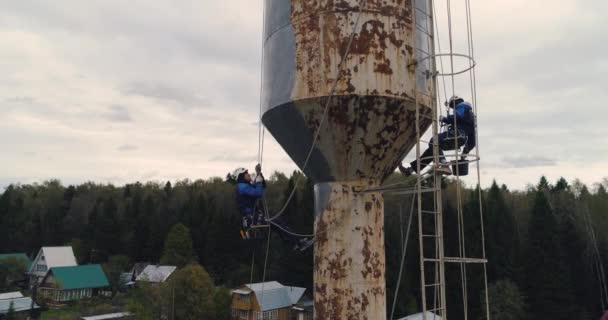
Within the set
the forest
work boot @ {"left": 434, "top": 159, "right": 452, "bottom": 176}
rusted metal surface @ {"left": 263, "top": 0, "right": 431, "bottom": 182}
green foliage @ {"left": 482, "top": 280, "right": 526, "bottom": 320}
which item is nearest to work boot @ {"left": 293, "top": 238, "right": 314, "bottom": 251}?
rusted metal surface @ {"left": 263, "top": 0, "right": 431, "bottom": 182}

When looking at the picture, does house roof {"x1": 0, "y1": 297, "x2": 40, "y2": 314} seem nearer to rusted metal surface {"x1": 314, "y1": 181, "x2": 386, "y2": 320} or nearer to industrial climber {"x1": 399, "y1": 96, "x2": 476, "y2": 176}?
rusted metal surface {"x1": 314, "y1": 181, "x2": 386, "y2": 320}

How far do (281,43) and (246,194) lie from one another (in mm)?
2902

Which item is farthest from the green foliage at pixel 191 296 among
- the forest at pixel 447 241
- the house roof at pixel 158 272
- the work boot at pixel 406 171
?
the work boot at pixel 406 171

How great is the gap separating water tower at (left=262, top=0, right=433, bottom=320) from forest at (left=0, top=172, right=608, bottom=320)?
13038mm

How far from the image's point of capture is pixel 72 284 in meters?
56.3

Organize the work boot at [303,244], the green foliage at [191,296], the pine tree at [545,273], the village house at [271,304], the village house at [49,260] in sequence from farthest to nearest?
1. the village house at [49,260]
2. the village house at [271,304]
3. the green foliage at [191,296]
4. the pine tree at [545,273]
5. the work boot at [303,244]

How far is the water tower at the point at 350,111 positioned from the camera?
6934mm

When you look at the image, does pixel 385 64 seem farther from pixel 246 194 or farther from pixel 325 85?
pixel 246 194

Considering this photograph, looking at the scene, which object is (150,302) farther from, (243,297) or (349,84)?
(349,84)

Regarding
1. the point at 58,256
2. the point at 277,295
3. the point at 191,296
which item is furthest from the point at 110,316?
the point at 58,256

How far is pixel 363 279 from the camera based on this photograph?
7.02 meters

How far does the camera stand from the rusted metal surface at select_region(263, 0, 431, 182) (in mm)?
6910

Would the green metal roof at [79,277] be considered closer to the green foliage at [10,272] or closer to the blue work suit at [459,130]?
the green foliage at [10,272]

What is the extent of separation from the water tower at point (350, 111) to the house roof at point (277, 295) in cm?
3823
